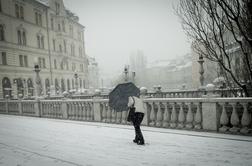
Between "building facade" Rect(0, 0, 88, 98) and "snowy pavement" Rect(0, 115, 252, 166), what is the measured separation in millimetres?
22928

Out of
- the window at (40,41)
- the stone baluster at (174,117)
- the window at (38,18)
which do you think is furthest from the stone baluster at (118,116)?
the window at (38,18)

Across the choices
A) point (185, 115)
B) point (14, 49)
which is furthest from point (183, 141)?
point (14, 49)

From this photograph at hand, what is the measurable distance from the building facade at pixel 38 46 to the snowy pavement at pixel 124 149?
75.2 ft

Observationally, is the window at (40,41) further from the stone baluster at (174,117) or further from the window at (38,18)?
the stone baluster at (174,117)

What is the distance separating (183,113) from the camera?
7758 millimetres

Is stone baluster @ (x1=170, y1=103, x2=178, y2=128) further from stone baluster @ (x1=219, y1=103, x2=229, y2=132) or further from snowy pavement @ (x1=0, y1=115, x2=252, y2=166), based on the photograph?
stone baluster @ (x1=219, y1=103, x2=229, y2=132)

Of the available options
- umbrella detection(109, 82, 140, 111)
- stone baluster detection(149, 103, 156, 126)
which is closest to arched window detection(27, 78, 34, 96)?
stone baluster detection(149, 103, 156, 126)

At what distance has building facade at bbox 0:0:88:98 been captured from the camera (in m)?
34.0

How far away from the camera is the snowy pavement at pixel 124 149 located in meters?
4.92

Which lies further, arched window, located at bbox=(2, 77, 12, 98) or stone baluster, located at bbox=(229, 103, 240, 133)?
arched window, located at bbox=(2, 77, 12, 98)

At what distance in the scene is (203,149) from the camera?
18.2 ft

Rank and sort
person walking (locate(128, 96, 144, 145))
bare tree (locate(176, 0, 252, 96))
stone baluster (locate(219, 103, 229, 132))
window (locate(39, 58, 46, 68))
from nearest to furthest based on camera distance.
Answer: person walking (locate(128, 96, 144, 145)) → stone baluster (locate(219, 103, 229, 132)) → bare tree (locate(176, 0, 252, 96)) → window (locate(39, 58, 46, 68))

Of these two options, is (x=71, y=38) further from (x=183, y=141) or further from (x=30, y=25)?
(x=183, y=141)

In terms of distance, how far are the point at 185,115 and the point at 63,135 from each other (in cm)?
472
